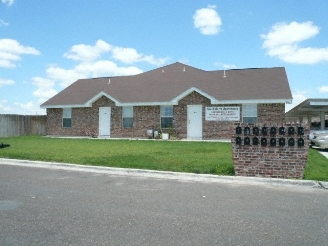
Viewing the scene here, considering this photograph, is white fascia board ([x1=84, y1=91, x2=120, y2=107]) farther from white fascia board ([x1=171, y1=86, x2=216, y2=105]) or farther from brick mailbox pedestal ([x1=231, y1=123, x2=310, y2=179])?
brick mailbox pedestal ([x1=231, y1=123, x2=310, y2=179])

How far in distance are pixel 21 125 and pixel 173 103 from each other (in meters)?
14.8

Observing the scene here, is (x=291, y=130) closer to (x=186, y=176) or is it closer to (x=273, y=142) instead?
(x=273, y=142)

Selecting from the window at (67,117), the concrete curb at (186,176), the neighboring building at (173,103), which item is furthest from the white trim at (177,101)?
the concrete curb at (186,176)

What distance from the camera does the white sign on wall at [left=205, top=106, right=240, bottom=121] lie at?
21.5 m

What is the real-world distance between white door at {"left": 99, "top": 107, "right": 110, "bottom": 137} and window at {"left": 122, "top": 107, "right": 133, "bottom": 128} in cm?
137

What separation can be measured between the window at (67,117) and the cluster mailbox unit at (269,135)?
20491 millimetres

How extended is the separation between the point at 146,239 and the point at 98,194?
9.16ft

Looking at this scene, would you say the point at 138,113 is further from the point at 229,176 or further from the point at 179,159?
the point at 229,176

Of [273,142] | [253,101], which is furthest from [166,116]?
[273,142]

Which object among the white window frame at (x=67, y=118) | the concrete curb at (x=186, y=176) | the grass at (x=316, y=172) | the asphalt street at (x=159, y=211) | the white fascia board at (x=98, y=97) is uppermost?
the white fascia board at (x=98, y=97)

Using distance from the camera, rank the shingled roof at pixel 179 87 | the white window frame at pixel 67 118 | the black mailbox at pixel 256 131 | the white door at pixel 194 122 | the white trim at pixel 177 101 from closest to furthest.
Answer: the black mailbox at pixel 256 131
the white trim at pixel 177 101
the shingled roof at pixel 179 87
the white door at pixel 194 122
the white window frame at pixel 67 118

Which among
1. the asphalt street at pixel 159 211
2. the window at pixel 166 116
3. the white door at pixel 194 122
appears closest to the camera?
the asphalt street at pixel 159 211

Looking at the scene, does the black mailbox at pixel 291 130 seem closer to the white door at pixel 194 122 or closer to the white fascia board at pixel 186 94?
the white fascia board at pixel 186 94

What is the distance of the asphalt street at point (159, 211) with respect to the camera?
13.9 feet
